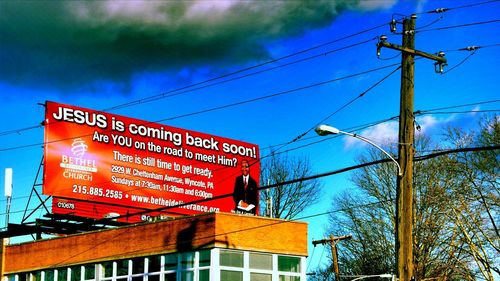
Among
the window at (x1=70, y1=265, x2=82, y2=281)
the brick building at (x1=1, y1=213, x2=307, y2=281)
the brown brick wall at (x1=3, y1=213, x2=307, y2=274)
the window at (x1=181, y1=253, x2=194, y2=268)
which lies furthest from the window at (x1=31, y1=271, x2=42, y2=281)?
the window at (x1=181, y1=253, x2=194, y2=268)

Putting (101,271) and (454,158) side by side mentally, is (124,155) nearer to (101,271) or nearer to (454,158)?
(101,271)

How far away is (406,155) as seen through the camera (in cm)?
1953

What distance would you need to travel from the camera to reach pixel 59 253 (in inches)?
1403

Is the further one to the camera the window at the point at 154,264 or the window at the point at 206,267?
the window at the point at 154,264

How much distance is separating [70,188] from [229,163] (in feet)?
28.1

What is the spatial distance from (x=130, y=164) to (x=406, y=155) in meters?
19.9

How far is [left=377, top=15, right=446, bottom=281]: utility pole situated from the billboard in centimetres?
1458

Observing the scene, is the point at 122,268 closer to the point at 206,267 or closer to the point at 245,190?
the point at 206,267

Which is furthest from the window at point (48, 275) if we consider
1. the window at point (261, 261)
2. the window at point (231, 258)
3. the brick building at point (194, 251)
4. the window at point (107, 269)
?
the window at point (261, 261)

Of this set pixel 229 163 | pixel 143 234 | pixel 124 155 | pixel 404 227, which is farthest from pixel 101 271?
pixel 404 227

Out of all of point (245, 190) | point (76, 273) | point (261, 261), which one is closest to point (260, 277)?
point (261, 261)

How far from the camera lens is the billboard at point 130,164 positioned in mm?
34844

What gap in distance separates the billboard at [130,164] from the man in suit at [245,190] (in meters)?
0.30

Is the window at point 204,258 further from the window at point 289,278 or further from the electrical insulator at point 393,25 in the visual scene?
the electrical insulator at point 393,25
